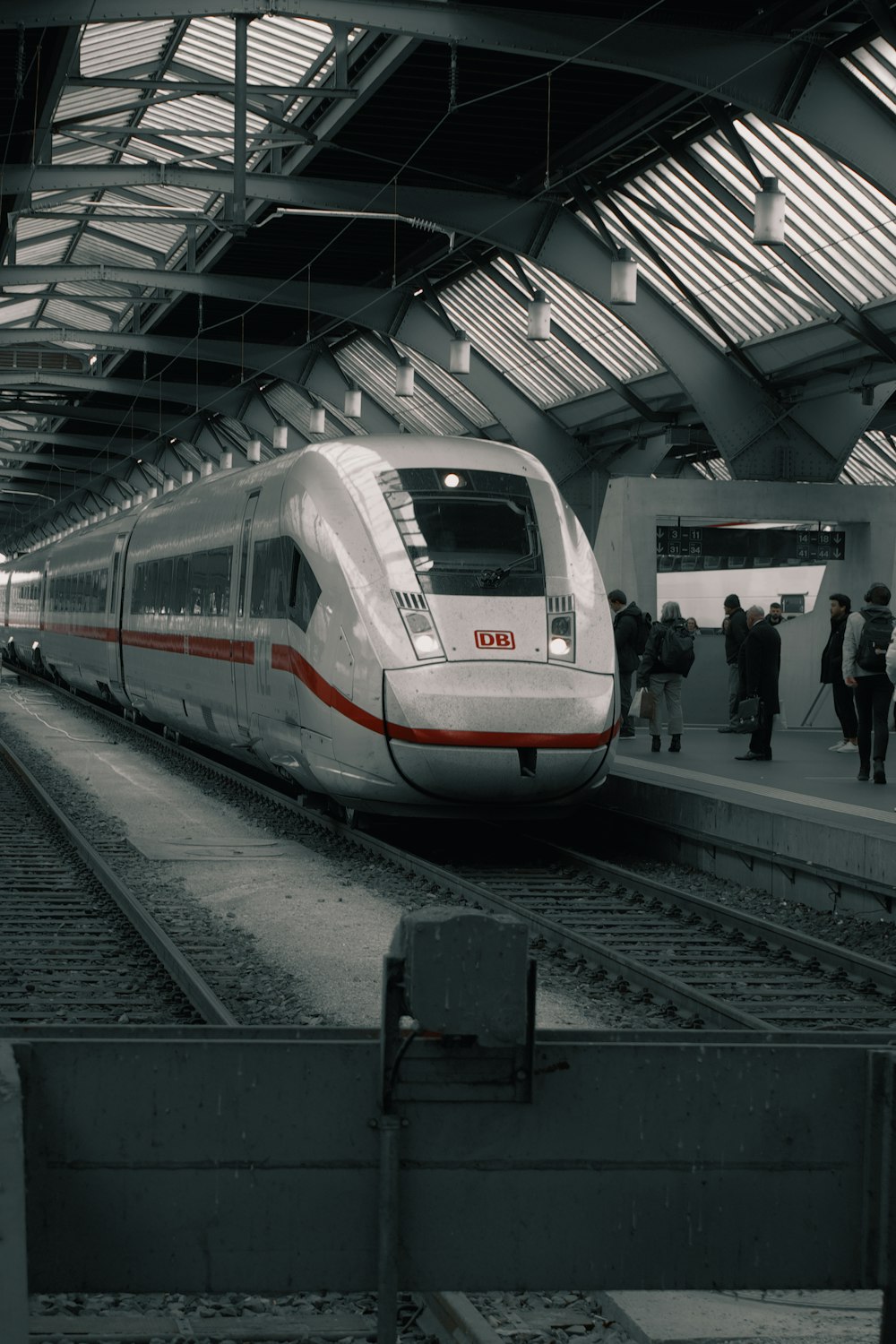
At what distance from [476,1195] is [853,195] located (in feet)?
59.7

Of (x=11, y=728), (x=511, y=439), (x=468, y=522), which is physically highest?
(x=511, y=439)

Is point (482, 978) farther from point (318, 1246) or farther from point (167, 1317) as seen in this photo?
point (167, 1317)

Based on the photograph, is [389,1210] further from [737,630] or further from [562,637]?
[737,630]

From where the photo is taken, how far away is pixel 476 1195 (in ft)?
11.5

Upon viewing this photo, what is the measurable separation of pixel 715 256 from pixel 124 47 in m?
8.37

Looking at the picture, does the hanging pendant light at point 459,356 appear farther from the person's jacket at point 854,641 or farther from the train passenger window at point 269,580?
the person's jacket at point 854,641

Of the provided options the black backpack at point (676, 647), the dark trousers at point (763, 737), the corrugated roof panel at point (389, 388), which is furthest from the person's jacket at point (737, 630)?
the corrugated roof panel at point (389, 388)

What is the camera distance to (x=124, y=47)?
21375mm

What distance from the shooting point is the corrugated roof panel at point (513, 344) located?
96.5 feet

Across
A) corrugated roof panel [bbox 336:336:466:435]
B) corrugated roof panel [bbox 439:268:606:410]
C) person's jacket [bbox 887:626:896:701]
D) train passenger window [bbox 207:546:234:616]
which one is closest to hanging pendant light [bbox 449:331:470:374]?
corrugated roof panel [bbox 439:268:606:410]

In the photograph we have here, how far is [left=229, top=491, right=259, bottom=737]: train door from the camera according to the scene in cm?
1356

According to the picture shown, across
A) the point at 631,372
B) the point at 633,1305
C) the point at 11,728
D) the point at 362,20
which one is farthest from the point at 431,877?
the point at 631,372

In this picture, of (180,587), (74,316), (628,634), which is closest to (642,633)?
(628,634)

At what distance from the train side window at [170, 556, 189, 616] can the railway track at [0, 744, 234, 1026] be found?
4.95 metres
